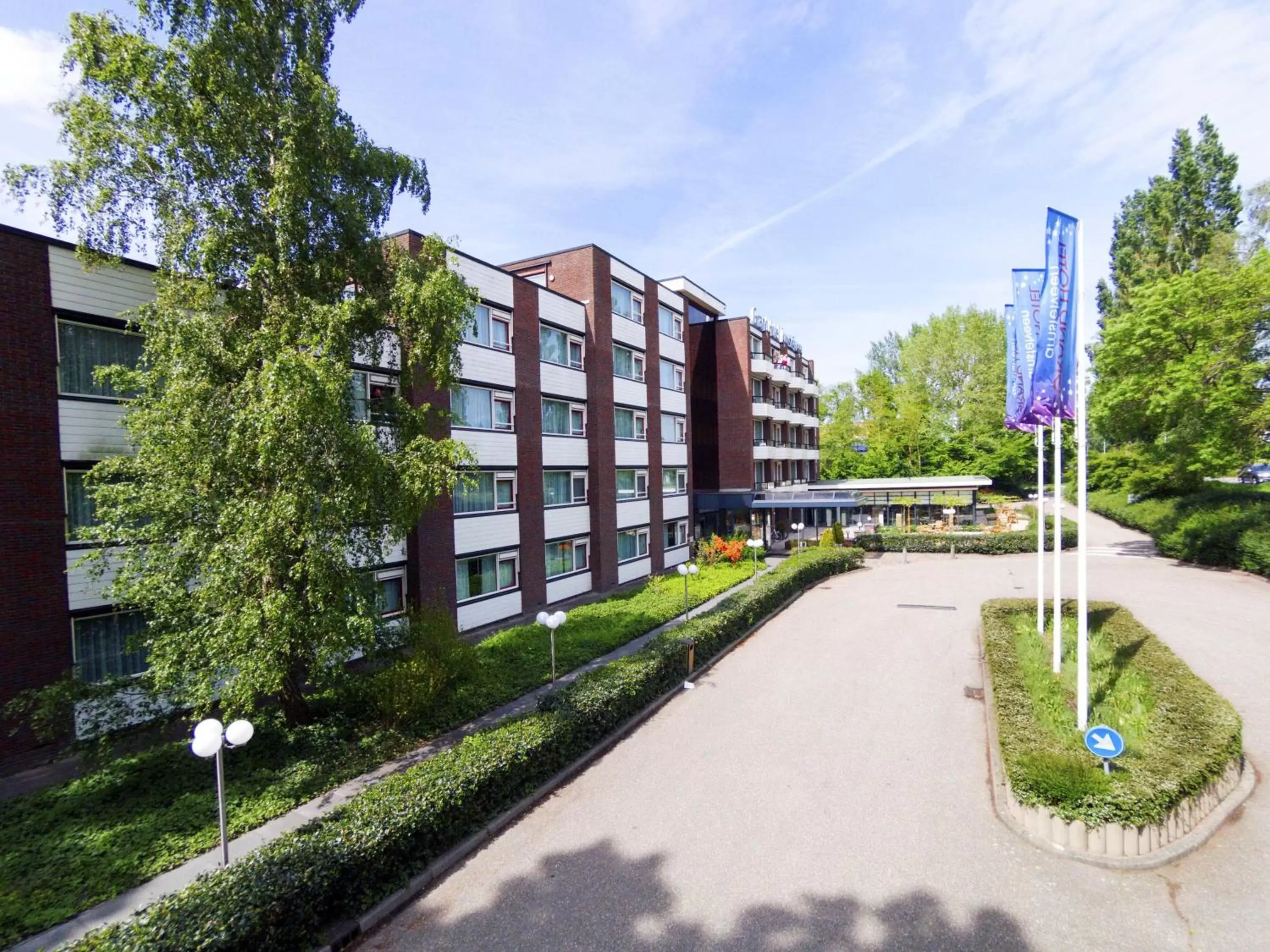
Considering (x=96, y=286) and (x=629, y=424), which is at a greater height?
(x=96, y=286)

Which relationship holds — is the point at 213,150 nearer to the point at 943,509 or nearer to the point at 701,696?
the point at 701,696

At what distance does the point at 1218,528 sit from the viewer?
2711cm

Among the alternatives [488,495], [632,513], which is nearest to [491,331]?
[488,495]

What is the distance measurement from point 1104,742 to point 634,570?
1980 cm

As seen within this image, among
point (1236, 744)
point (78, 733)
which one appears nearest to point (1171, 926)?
point (1236, 744)

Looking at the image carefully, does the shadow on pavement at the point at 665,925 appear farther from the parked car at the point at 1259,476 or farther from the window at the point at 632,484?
the parked car at the point at 1259,476

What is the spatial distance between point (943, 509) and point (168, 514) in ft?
147

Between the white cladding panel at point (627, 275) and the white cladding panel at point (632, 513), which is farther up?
the white cladding panel at point (627, 275)

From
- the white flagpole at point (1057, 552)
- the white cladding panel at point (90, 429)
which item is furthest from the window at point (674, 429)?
the white cladding panel at point (90, 429)

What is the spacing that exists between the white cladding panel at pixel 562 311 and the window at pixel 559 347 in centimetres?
31

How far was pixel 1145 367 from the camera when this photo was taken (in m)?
25.3

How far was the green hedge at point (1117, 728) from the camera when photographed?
8031 mm

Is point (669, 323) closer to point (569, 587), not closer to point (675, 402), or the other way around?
point (675, 402)

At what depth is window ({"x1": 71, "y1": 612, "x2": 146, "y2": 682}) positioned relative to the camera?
11.0 m
